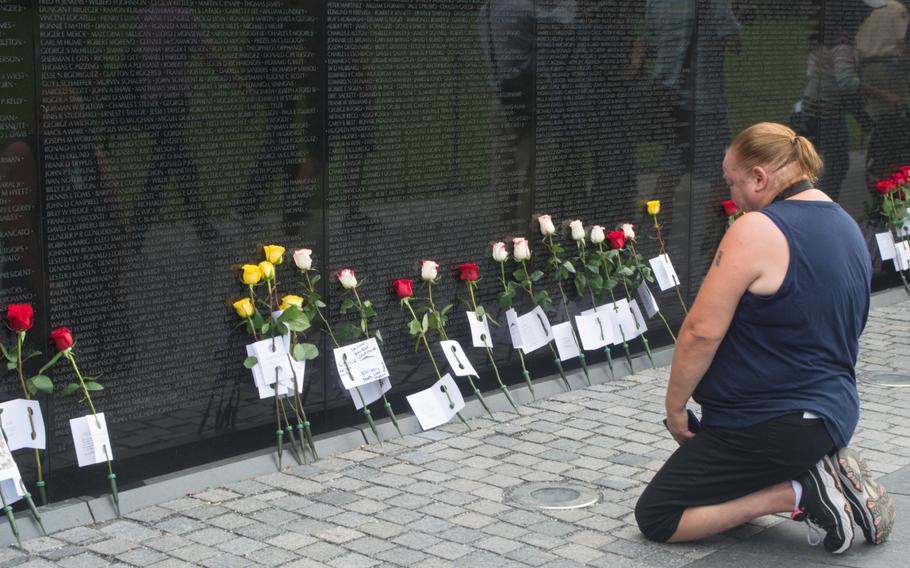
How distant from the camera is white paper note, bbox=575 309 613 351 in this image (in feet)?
25.1

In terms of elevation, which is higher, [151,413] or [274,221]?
[274,221]

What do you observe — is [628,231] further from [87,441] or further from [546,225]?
[87,441]

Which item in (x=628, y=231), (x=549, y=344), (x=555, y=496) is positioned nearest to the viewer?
(x=555, y=496)

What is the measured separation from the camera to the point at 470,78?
7004 millimetres

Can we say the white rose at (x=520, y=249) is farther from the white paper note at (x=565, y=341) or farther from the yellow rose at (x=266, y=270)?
the yellow rose at (x=266, y=270)

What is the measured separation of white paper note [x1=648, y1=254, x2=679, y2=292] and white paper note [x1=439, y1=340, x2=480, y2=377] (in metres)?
1.73

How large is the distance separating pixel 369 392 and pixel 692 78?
125 inches

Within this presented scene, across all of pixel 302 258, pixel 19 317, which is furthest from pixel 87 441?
pixel 302 258

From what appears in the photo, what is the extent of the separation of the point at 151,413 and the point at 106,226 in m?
0.83

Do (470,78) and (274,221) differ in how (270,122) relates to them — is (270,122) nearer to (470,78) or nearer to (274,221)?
(274,221)

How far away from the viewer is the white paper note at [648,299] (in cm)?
809

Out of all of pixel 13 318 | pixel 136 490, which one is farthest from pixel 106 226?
pixel 136 490

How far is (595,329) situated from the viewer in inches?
305

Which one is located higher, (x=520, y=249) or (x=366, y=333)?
(x=520, y=249)
